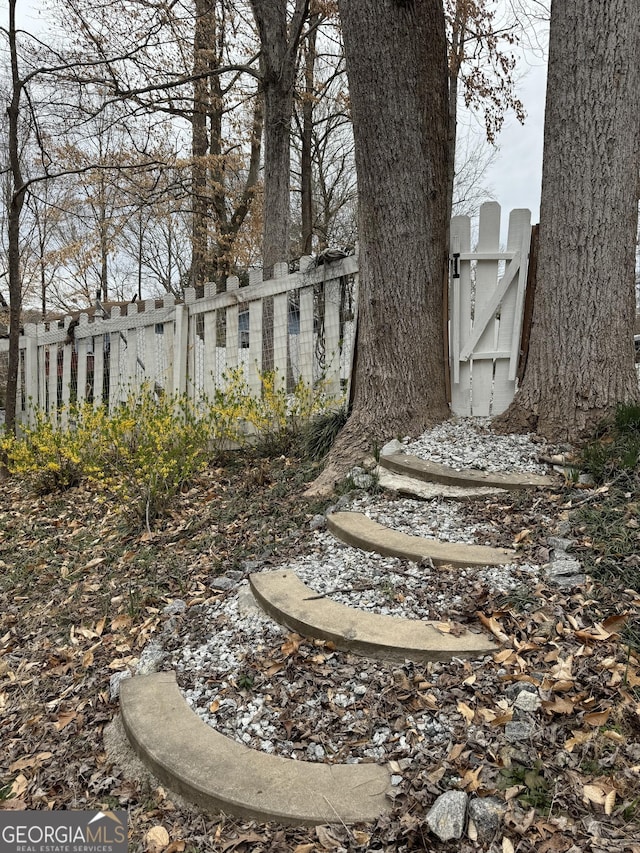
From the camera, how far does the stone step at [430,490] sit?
3.21m

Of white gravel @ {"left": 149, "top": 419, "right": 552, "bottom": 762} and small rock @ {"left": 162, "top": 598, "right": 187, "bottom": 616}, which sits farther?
small rock @ {"left": 162, "top": 598, "right": 187, "bottom": 616}

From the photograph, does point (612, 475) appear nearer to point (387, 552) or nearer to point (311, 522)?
point (387, 552)

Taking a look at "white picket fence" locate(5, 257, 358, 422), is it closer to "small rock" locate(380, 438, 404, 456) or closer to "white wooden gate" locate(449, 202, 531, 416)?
"white wooden gate" locate(449, 202, 531, 416)

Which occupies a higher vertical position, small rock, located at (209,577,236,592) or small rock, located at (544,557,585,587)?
small rock, located at (544,557,585,587)

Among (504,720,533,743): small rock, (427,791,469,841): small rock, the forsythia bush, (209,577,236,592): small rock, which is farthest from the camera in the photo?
the forsythia bush

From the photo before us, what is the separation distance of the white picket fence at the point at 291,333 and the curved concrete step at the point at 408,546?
156cm

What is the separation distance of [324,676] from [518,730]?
0.70m

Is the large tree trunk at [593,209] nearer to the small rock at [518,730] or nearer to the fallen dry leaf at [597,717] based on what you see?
the fallen dry leaf at [597,717]

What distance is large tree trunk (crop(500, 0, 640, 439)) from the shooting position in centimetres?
340

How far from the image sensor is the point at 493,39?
322 inches

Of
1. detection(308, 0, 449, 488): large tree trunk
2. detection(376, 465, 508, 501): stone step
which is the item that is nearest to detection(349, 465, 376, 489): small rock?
detection(376, 465, 508, 501): stone step

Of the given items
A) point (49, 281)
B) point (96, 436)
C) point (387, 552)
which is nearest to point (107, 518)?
point (96, 436)

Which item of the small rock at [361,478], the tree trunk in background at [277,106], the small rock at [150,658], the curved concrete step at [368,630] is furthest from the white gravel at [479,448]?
the tree trunk in background at [277,106]

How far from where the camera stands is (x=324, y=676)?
6.89ft
